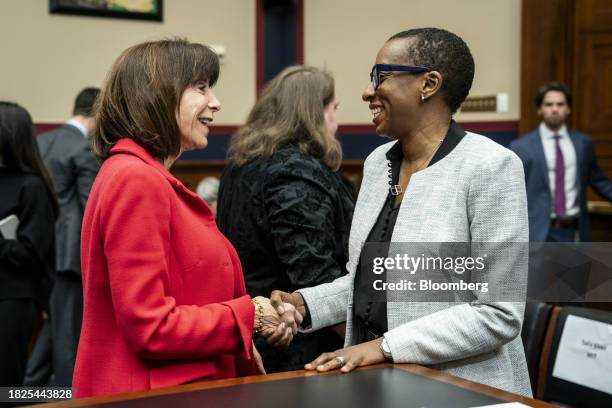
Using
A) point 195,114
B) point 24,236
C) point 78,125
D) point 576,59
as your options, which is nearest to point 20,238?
point 24,236

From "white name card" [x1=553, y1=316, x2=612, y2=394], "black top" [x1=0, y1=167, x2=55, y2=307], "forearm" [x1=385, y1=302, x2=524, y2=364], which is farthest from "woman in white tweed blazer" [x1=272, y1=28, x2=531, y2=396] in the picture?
"black top" [x1=0, y1=167, x2=55, y2=307]

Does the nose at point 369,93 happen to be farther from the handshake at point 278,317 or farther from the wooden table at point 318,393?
the wooden table at point 318,393

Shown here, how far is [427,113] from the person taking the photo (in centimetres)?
200

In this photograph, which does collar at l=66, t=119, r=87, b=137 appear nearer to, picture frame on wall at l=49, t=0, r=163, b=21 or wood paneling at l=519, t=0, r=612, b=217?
picture frame on wall at l=49, t=0, r=163, b=21

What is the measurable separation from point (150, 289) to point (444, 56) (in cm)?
90

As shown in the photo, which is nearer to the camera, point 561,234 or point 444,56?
point 444,56

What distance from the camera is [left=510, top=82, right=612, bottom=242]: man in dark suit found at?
5754 millimetres

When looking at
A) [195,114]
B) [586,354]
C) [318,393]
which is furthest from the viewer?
[586,354]

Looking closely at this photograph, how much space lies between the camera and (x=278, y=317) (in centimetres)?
201

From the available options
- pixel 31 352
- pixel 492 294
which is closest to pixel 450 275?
pixel 492 294

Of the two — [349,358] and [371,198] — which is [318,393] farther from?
[371,198]

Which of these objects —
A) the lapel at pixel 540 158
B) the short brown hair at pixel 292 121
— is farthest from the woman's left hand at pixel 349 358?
the lapel at pixel 540 158

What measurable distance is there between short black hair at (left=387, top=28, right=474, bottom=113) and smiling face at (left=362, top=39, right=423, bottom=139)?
28 millimetres

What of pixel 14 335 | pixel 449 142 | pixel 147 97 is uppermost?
pixel 147 97
